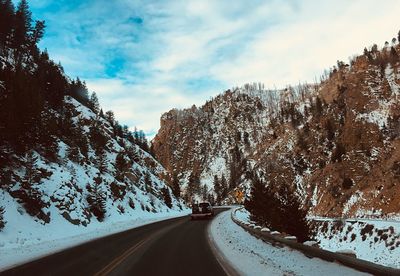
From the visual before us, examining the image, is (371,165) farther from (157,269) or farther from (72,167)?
(157,269)

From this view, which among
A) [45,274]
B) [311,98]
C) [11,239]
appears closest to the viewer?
[45,274]

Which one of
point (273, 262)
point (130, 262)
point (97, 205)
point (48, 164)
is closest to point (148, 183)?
point (97, 205)

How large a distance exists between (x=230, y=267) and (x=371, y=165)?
312 feet

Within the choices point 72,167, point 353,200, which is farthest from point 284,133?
point 72,167

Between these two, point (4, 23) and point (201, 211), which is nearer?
point (201, 211)

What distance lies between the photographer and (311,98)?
19475 cm

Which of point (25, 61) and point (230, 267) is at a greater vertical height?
point (25, 61)

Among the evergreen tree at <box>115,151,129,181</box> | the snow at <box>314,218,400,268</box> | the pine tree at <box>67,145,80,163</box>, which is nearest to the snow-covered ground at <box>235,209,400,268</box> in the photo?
the snow at <box>314,218,400,268</box>

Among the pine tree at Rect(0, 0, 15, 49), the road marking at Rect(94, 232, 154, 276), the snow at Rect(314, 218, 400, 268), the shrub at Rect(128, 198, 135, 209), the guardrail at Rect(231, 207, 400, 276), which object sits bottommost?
the snow at Rect(314, 218, 400, 268)

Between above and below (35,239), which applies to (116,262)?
below

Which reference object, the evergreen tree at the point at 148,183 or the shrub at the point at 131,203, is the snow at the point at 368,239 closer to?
the shrub at the point at 131,203

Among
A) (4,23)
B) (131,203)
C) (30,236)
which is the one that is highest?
(4,23)

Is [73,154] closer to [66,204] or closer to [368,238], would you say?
[66,204]

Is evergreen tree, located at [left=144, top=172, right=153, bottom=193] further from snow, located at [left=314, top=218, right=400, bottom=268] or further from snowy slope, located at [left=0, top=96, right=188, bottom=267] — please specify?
snow, located at [left=314, top=218, right=400, bottom=268]
